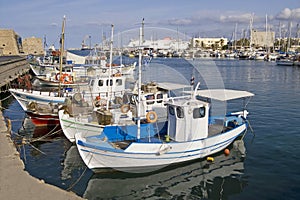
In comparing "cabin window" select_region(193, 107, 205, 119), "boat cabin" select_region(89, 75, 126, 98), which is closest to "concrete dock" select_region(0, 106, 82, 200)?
"cabin window" select_region(193, 107, 205, 119)

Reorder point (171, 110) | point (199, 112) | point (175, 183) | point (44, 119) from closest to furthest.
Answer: point (175, 183)
point (199, 112)
point (171, 110)
point (44, 119)

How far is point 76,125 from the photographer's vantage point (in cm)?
1772

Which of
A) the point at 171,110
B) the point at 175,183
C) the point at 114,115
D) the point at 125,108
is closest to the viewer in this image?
the point at 175,183

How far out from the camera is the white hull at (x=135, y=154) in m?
13.6

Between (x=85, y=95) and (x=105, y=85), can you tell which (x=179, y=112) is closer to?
(x=105, y=85)

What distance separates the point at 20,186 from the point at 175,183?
6.51m

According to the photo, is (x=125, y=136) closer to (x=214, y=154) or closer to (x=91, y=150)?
(x=91, y=150)

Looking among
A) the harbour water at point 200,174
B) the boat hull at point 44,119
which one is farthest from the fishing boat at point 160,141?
the boat hull at point 44,119

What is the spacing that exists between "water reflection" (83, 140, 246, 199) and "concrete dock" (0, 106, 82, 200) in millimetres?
2718

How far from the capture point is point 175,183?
14062 millimetres

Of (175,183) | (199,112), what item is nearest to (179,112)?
(199,112)

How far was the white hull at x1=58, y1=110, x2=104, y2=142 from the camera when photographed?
57.3ft

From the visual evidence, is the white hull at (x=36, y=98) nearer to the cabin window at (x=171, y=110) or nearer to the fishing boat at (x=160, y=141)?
the fishing boat at (x=160, y=141)

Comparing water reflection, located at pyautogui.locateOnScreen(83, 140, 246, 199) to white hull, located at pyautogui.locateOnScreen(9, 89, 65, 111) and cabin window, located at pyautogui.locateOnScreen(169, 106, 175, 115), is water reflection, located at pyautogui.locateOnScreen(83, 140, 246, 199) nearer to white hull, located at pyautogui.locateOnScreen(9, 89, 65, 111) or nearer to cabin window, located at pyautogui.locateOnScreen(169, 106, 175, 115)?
cabin window, located at pyautogui.locateOnScreen(169, 106, 175, 115)
